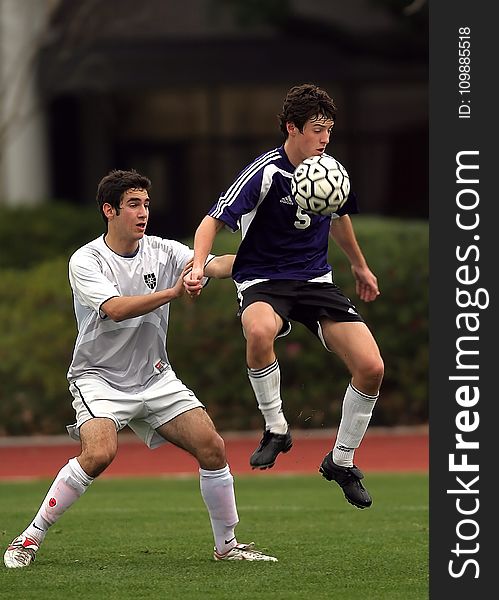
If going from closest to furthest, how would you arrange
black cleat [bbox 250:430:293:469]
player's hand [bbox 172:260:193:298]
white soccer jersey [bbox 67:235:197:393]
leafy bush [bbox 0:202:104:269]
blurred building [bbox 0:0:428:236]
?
player's hand [bbox 172:260:193:298], black cleat [bbox 250:430:293:469], white soccer jersey [bbox 67:235:197:393], leafy bush [bbox 0:202:104:269], blurred building [bbox 0:0:428:236]

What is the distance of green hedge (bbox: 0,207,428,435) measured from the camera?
18125mm

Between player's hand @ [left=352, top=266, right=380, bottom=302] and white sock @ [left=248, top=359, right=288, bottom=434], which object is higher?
player's hand @ [left=352, top=266, right=380, bottom=302]

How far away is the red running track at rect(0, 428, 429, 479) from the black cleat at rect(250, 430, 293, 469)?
7321mm

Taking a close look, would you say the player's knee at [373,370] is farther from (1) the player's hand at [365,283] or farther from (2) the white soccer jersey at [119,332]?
(2) the white soccer jersey at [119,332]

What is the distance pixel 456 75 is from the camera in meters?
6.08

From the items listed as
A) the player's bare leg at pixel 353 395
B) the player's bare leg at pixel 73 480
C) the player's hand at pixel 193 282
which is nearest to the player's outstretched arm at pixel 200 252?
the player's hand at pixel 193 282

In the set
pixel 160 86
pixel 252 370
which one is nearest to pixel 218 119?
pixel 160 86

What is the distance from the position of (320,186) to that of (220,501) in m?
2.06

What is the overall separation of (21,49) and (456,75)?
1981 cm

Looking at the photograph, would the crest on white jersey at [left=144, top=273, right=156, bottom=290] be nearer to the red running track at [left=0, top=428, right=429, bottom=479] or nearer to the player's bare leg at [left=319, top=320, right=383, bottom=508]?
the player's bare leg at [left=319, top=320, right=383, bottom=508]

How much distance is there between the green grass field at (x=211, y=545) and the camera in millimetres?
7758

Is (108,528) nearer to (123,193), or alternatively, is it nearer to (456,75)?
(123,193)

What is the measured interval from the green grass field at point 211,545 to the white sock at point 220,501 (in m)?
0.18

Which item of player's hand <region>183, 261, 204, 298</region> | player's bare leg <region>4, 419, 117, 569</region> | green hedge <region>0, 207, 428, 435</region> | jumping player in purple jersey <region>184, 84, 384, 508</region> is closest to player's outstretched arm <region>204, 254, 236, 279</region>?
jumping player in purple jersey <region>184, 84, 384, 508</region>
